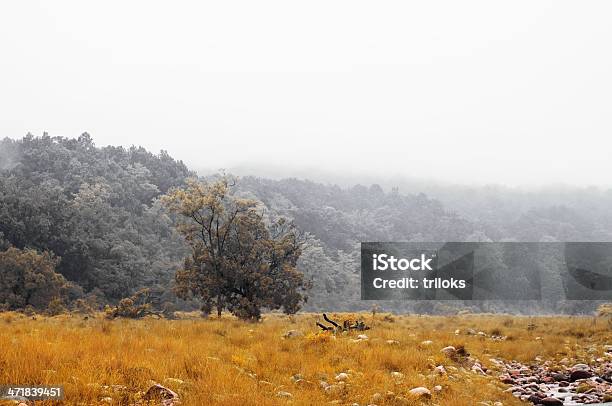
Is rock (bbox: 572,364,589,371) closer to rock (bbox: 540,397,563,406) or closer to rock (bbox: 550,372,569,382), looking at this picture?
rock (bbox: 550,372,569,382)

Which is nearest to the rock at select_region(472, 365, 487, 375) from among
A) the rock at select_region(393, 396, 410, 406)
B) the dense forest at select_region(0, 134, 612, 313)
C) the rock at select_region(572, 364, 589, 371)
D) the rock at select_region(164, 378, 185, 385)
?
the rock at select_region(572, 364, 589, 371)

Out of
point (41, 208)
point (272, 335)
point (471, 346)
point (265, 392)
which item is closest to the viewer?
point (265, 392)

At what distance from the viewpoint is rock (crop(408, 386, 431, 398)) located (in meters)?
8.11

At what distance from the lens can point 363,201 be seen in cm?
14175

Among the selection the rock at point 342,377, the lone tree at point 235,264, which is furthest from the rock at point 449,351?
the lone tree at point 235,264

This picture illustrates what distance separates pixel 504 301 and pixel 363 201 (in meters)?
76.3

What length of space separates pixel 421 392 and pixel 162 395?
13.6ft

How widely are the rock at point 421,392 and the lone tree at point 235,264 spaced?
→ 47.9ft

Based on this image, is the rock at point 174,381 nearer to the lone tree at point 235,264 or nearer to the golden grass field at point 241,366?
the golden grass field at point 241,366

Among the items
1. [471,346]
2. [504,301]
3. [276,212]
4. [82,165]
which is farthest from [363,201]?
[471,346]

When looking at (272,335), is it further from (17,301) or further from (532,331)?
(17,301)

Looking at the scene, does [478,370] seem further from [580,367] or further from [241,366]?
[241,366]

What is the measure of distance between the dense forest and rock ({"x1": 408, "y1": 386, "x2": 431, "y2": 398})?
26187 millimetres

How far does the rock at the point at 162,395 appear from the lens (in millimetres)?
6398
